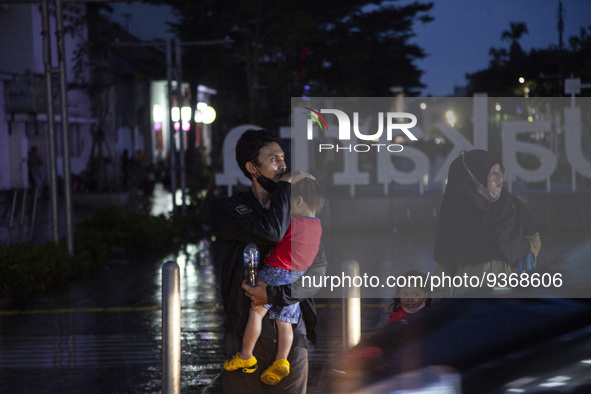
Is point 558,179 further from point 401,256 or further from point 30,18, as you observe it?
point 30,18

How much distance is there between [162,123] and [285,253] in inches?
2135

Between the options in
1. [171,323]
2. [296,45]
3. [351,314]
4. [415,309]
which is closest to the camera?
[171,323]

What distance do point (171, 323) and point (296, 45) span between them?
26.5m

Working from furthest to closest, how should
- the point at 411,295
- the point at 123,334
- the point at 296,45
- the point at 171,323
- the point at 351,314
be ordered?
the point at 296,45
the point at 123,334
the point at 351,314
the point at 411,295
the point at 171,323

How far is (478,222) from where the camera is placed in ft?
15.7

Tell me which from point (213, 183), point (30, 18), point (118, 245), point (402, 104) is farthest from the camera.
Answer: point (30, 18)

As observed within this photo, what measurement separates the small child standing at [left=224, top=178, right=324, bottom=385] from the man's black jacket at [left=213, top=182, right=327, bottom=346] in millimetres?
48

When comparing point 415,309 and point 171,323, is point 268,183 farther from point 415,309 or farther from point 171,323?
point 415,309

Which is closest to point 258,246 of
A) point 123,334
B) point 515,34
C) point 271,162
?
point 271,162

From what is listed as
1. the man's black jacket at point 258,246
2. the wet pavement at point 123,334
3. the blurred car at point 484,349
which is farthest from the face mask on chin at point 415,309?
the man's black jacket at point 258,246

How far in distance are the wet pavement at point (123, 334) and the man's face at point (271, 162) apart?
1181 mm

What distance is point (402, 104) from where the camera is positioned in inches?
188

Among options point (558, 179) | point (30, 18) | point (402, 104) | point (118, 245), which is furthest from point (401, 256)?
point (30, 18)

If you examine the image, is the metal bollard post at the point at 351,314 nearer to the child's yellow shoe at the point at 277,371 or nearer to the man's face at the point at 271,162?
the child's yellow shoe at the point at 277,371
